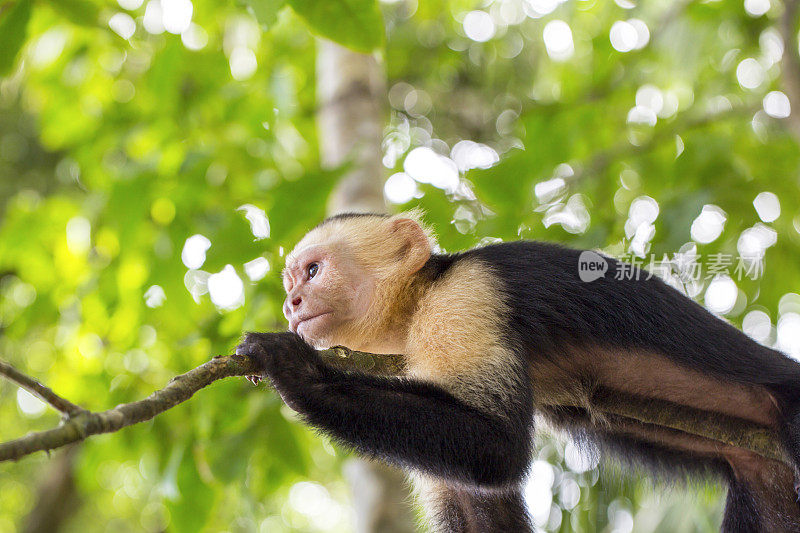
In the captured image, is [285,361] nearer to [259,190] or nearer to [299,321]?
[299,321]

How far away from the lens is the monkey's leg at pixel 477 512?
303 cm

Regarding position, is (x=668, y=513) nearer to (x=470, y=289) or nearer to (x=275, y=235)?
(x=470, y=289)

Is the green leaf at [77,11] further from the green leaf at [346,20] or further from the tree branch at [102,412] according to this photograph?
the tree branch at [102,412]

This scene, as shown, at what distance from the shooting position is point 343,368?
2438mm

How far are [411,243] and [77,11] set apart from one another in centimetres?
181

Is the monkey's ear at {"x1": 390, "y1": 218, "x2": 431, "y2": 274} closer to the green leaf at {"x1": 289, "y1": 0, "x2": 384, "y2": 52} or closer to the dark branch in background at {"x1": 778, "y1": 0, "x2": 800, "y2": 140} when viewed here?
the green leaf at {"x1": 289, "y1": 0, "x2": 384, "y2": 52}

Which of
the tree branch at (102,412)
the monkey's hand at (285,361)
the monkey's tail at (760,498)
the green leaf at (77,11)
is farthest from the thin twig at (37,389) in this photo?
the monkey's tail at (760,498)

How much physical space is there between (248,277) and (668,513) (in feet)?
9.34

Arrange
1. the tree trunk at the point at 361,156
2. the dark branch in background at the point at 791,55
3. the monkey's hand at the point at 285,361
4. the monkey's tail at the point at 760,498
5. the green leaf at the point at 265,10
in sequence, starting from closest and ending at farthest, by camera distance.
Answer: the monkey's hand at the point at 285,361 < the green leaf at the point at 265,10 < the monkey's tail at the point at 760,498 < the tree trunk at the point at 361,156 < the dark branch in background at the point at 791,55

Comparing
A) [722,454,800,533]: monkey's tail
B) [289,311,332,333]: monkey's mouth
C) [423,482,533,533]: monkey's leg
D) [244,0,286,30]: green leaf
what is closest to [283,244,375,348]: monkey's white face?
[289,311,332,333]: monkey's mouth

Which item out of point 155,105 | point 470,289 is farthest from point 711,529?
point 155,105

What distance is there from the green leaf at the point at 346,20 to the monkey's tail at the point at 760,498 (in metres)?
2.35

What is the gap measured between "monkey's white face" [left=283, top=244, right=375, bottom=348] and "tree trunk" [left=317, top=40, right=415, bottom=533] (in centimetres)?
62

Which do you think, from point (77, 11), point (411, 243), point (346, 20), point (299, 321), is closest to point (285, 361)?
point (299, 321)
